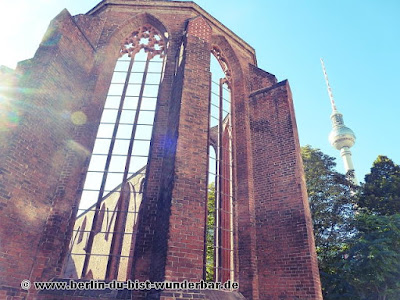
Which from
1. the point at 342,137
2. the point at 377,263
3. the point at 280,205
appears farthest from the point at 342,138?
the point at 280,205

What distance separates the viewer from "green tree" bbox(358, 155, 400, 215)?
13.4 m

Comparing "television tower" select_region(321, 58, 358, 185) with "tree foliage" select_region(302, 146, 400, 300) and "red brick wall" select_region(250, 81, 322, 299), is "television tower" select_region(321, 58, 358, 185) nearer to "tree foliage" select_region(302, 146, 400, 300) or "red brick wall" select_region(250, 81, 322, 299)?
"tree foliage" select_region(302, 146, 400, 300)

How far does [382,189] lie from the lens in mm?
14227

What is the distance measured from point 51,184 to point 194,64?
4221mm

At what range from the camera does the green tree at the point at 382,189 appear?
13445 mm

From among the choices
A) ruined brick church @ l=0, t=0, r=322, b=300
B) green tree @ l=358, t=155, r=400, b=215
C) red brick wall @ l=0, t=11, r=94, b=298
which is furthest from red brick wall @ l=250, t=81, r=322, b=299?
green tree @ l=358, t=155, r=400, b=215

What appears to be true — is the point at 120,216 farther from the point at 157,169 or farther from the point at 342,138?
the point at 342,138

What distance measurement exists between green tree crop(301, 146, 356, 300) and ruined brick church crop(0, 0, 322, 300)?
241 inches

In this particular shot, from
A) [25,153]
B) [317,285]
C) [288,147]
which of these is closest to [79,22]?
[25,153]

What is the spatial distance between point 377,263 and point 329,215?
12.2 feet

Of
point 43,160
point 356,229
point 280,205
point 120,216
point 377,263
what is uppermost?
point 356,229

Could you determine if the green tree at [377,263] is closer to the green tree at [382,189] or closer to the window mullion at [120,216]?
the green tree at [382,189]

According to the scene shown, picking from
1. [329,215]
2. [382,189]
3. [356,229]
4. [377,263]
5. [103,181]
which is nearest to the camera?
[103,181]

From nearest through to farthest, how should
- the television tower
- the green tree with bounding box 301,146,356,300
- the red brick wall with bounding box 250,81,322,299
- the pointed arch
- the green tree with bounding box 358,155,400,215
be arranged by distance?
the red brick wall with bounding box 250,81,322,299 → the pointed arch → the green tree with bounding box 301,146,356,300 → the green tree with bounding box 358,155,400,215 → the television tower
